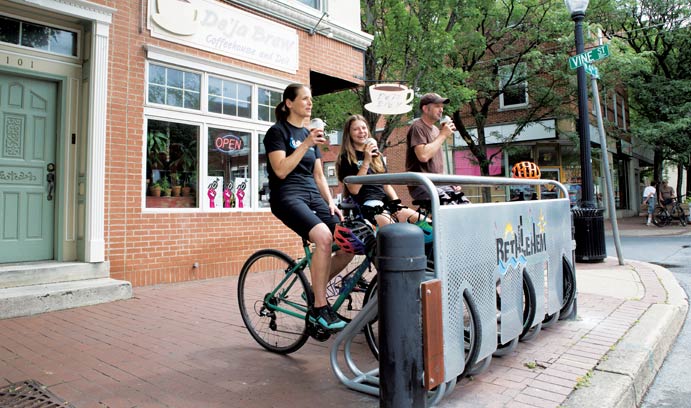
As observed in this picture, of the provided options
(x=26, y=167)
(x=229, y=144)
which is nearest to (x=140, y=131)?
(x=26, y=167)

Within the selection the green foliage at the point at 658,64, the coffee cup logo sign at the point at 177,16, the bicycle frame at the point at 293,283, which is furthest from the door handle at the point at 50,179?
the green foliage at the point at 658,64

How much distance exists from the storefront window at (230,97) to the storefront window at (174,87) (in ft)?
0.84

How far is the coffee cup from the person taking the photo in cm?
566

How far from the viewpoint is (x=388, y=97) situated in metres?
5.75

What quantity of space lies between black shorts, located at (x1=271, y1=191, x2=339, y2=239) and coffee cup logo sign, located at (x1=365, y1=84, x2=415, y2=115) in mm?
2521

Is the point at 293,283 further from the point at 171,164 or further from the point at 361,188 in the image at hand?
the point at 171,164

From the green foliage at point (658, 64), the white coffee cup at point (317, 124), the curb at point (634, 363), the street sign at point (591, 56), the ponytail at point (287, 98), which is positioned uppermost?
the green foliage at point (658, 64)

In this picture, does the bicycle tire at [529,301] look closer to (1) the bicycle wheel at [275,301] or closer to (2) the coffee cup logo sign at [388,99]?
(1) the bicycle wheel at [275,301]

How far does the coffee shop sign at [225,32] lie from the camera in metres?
6.62

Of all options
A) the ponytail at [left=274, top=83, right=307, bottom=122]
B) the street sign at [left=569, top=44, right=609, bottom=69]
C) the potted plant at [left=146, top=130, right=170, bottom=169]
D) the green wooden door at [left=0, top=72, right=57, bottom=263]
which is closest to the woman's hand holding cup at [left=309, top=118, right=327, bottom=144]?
the ponytail at [left=274, top=83, right=307, bottom=122]

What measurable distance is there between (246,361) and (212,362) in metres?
0.23

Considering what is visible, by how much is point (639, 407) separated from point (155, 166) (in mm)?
6012

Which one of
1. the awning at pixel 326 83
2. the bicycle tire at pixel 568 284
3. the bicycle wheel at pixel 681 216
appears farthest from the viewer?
the bicycle wheel at pixel 681 216

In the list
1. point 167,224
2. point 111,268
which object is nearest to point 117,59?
point 167,224
